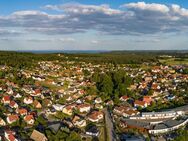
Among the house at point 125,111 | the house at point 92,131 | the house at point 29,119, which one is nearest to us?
the house at point 92,131

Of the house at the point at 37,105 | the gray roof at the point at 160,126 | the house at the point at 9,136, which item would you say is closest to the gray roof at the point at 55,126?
the house at the point at 9,136

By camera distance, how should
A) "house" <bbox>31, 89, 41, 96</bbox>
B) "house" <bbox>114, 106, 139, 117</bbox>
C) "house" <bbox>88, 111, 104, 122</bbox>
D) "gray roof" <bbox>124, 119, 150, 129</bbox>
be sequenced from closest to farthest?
"gray roof" <bbox>124, 119, 150, 129</bbox>, "house" <bbox>88, 111, 104, 122</bbox>, "house" <bbox>114, 106, 139, 117</bbox>, "house" <bbox>31, 89, 41, 96</bbox>

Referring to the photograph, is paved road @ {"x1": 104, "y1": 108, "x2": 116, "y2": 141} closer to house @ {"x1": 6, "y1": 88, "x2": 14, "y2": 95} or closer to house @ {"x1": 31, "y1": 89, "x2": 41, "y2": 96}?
house @ {"x1": 31, "y1": 89, "x2": 41, "y2": 96}

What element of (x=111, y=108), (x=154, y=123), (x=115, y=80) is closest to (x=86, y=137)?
(x=154, y=123)

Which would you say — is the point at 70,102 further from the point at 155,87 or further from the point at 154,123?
the point at 155,87

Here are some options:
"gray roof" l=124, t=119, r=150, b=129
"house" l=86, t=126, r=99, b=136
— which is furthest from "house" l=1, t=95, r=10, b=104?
"gray roof" l=124, t=119, r=150, b=129

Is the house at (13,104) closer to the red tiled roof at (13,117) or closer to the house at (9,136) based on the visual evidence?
the red tiled roof at (13,117)

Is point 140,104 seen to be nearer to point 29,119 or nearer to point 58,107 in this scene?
point 58,107

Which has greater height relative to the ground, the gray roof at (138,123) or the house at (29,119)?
the house at (29,119)
